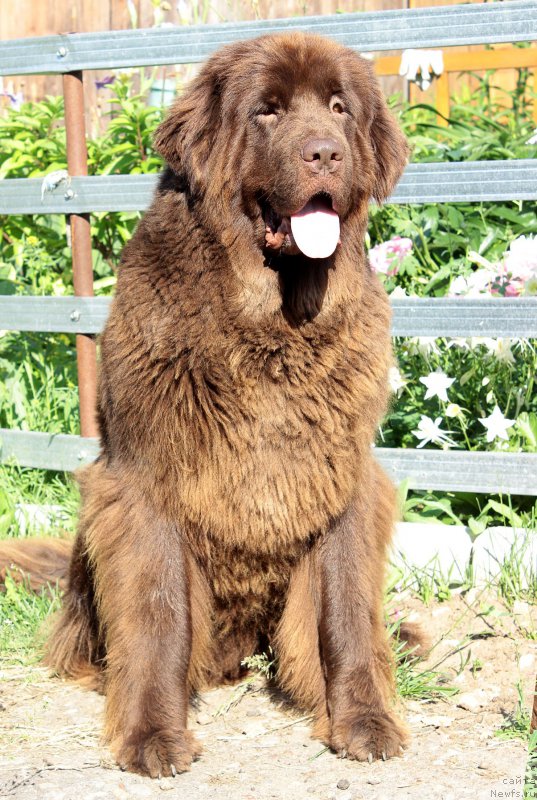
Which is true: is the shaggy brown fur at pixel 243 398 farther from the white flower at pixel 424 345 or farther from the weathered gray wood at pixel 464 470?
the white flower at pixel 424 345

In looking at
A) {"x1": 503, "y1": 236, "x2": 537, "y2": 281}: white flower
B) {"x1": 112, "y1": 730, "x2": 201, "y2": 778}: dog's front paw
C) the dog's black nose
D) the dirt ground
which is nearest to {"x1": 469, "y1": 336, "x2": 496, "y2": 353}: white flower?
{"x1": 503, "y1": 236, "x2": 537, "y2": 281}: white flower

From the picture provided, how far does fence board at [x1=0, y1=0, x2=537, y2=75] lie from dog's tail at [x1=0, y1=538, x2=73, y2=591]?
1.80 m

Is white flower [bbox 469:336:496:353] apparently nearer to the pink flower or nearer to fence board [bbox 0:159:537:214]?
the pink flower

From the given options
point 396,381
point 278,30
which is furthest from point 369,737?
point 278,30

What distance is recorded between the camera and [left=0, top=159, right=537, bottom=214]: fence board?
368cm

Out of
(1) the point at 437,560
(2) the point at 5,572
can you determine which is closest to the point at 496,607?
(1) the point at 437,560

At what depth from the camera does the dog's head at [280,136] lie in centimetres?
274

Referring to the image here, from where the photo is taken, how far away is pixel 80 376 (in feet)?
14.3

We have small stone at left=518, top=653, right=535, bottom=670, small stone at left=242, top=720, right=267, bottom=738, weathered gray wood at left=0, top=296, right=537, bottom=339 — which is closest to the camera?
small stone at left=242, top=720, right=267, bottom=738

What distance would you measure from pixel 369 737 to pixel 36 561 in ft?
4.91

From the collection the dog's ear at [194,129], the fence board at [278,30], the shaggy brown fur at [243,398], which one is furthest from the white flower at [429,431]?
the dog's ear at [194,129]

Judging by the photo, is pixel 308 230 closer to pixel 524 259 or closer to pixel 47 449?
pixel 524 259

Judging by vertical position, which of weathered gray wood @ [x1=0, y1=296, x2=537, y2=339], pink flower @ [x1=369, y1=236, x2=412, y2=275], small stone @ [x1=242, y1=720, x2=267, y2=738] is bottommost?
small stone @ [x1=242, y1=720, x2=267, y2=738]

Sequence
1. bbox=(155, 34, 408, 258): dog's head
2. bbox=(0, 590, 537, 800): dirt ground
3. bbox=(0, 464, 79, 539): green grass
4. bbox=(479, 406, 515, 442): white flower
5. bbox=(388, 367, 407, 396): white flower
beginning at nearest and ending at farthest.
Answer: bbox=(0, 590, 537, 800): dirt ground, bbox=(155, 34, 408, 258): dog's head, bbox=(479, 406, 515, 442): white flower, bbox=(388, 367, 407, 396): white flower, bbox=(0, 464, 79, 539): green grass
